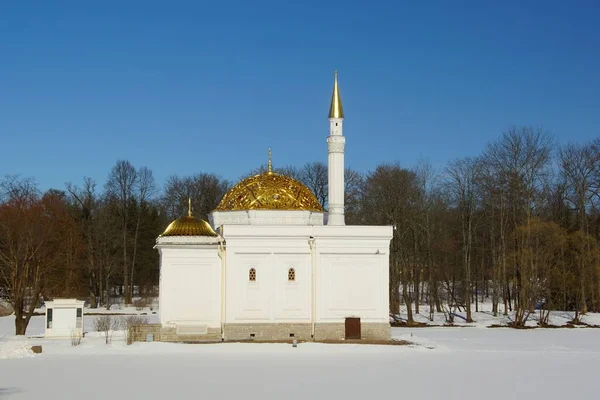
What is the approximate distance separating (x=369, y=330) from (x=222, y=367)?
11200mm

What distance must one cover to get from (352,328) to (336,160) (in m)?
7.79

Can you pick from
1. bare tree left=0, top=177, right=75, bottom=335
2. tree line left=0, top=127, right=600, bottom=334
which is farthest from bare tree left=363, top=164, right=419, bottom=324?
bare tree left=0, top=177, right=75, bottom=335

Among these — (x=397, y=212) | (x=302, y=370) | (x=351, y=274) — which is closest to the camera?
(x=302, y=370)

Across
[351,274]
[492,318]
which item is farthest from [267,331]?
[492,318]

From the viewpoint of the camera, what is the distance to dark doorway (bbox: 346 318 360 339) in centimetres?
3550

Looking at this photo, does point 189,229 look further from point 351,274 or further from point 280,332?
point 351,274

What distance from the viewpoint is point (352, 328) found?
1400 inches

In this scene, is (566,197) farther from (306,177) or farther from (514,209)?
(306,177)

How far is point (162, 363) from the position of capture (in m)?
27.0

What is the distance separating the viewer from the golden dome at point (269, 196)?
3753 cm

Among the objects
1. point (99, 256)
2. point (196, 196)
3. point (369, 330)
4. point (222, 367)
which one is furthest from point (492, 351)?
point (196, 196)

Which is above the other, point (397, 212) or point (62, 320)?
point (397, 212)

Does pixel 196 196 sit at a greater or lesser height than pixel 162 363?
greater

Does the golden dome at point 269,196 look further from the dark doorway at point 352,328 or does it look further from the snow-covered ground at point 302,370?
the snow-covered ground at point 302,370
